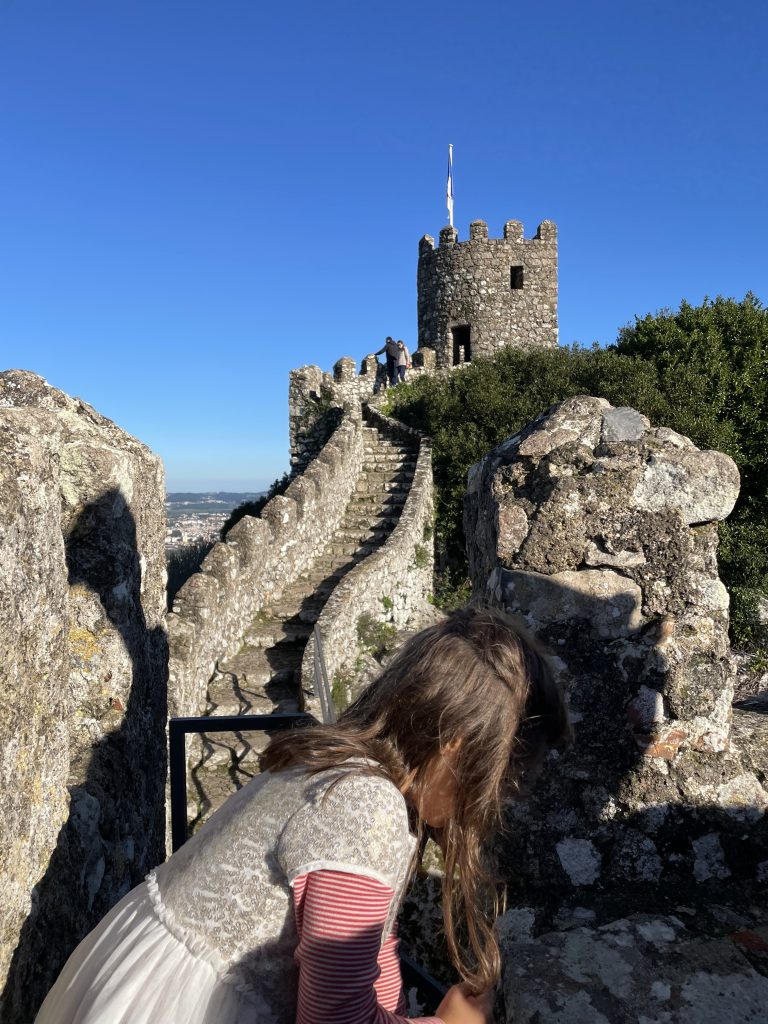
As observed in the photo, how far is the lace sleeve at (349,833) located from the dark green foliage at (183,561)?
12311 mm

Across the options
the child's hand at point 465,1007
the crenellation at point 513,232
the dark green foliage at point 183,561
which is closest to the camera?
the child's hand at point 465,1007

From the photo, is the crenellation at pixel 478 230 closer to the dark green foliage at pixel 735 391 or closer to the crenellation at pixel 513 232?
the crenellation at pixel 513 232

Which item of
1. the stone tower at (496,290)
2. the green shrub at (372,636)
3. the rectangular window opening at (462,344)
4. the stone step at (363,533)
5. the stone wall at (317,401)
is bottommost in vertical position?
the green shrub at (372,636)

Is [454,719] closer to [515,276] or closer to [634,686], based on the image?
[634,686]

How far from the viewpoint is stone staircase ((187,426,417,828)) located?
21.1ft

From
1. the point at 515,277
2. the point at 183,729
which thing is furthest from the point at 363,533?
the point at 515,277

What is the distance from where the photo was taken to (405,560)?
1114 centimetres

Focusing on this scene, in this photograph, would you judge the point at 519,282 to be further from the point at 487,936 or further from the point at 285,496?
the point at 487,936

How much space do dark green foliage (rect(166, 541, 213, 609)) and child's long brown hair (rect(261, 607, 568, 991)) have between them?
1212 cm

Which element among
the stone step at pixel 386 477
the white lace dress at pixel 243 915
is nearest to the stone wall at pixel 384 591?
the stone step at pixel 386 477

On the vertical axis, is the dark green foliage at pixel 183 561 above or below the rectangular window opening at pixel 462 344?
below

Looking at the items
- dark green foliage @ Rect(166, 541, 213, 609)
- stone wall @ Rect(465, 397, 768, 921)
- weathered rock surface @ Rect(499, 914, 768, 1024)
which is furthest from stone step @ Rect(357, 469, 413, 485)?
weathered rock surface @ Rect(499, 914, 768, 1024)

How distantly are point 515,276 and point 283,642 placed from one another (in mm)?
17174

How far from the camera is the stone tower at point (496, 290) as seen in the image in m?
22.4
